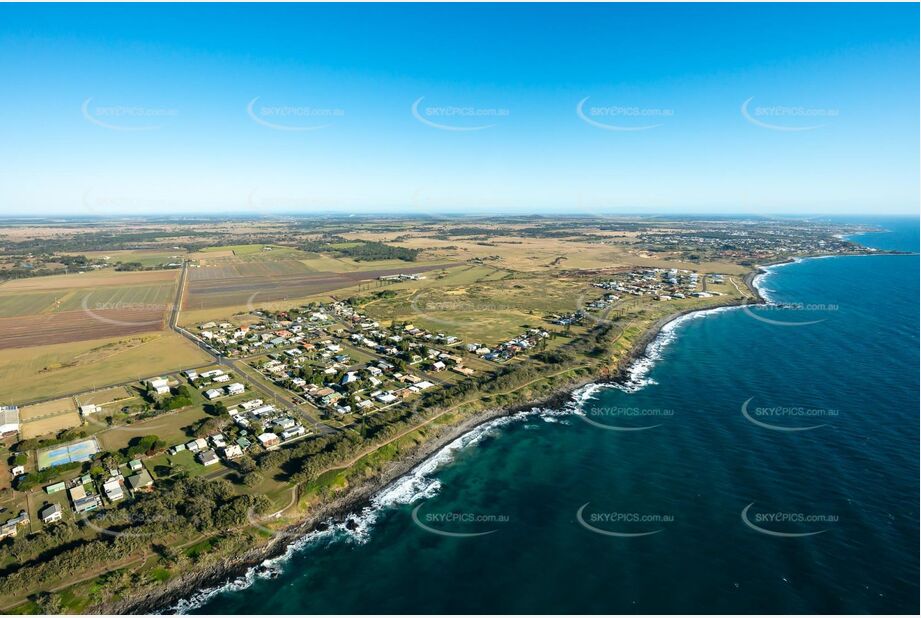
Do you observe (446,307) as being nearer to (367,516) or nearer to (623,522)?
(367,516)

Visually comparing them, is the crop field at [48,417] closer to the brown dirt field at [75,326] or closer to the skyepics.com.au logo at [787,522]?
the brown dirt field at [75,326]

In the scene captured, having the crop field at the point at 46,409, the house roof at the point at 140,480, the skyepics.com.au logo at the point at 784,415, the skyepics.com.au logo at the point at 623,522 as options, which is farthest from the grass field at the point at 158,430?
the skyepics.com.au logo at the point at 784,415

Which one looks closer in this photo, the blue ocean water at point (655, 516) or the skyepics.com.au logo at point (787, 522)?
the blue ocean water at point (655, 516)

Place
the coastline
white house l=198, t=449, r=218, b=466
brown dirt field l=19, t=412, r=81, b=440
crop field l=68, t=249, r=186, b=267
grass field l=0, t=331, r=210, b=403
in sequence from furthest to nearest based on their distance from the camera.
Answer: crop field l=68, t=249, r=186, b=267 → grass field l=0, t=331, r=210, b=403 → brown dirt field l=19, t=412, r=81, b=440 → white house l=198, t=449, r=218, b=466 → the coastline

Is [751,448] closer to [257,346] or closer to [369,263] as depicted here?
[257,346]

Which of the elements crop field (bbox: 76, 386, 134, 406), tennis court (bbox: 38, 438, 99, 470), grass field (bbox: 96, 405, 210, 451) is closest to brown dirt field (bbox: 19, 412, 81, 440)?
crop field (bbox: 76, 386, 134, 406)

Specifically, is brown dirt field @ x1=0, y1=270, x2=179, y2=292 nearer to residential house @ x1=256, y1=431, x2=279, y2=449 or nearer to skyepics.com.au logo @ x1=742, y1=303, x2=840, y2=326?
residential house @ x1=256, y1=431, x2=279, y2=449

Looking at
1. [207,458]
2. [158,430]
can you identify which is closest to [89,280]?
[158,430]
